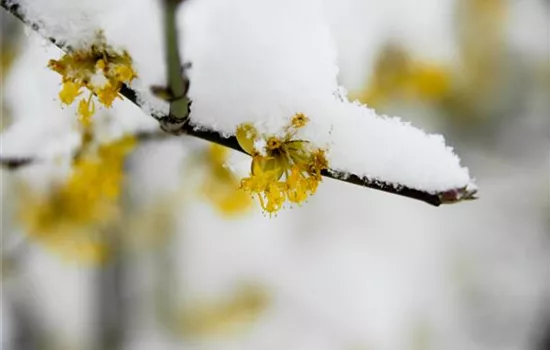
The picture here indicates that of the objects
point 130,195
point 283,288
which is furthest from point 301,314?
point 130,195

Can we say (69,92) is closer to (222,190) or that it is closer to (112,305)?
(222,190)

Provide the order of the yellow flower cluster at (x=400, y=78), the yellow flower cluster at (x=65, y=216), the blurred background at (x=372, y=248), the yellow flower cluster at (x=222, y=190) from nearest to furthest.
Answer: the yellow flower cluster at (x=222, y=190), the yellow flower cluster at (x=65, y=216), the yellow flower cluster at (x=400, y=78), the blurred background at (x=372, y=248)

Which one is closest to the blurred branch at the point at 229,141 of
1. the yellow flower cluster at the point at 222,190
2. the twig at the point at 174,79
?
the twig at the point at 174,79

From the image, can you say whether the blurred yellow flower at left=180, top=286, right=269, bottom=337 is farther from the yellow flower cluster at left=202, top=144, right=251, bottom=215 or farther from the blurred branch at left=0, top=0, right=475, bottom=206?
the blurred branch at left=0, top=0, right=475, bottom=206

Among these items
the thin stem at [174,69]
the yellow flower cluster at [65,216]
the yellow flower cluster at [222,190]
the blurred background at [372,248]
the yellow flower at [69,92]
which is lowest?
the thin stem at [174,69]

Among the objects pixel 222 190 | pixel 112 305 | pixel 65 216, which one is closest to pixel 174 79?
pixel 222 190

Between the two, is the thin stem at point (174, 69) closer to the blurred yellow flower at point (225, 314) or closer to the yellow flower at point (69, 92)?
the yellow flower at point (69, 92)

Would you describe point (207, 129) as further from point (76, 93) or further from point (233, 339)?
point (233, 339)
